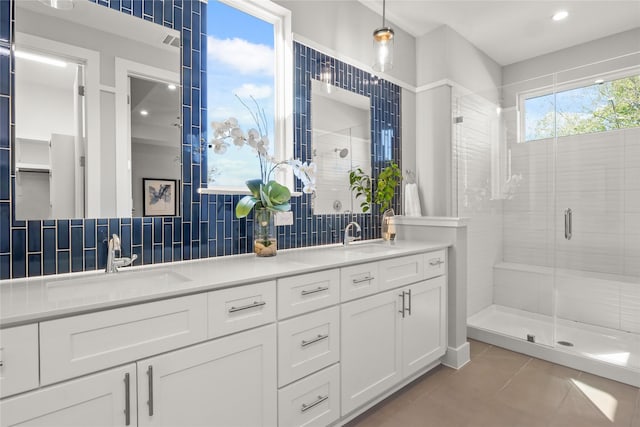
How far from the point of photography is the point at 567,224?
2932 mm

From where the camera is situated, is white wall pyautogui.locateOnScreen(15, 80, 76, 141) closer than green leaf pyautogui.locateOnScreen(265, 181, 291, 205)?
Yes

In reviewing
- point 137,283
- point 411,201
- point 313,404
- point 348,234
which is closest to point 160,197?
point 137,283

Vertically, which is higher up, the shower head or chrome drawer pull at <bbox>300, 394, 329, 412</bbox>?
the shower head

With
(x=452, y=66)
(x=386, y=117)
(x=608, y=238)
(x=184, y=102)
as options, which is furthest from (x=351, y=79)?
(x=608, y=238)

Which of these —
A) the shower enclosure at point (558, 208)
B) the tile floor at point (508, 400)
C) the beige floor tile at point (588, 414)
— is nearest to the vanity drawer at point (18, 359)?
the tile floor at point (508, 400)

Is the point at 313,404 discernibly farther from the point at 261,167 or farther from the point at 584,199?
the point at 584,199

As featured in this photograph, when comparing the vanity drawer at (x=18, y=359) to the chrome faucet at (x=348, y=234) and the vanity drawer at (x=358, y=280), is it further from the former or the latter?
the chrome faucet at (x=348, y=234)

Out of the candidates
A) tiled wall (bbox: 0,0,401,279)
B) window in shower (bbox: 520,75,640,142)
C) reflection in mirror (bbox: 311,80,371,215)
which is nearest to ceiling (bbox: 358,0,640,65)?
window in shower (bbox: 520,75,640,142)

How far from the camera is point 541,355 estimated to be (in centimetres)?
263

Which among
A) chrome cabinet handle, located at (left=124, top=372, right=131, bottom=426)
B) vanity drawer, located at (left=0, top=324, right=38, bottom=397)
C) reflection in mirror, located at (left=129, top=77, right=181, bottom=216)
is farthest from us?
reflection in mirror, located at (left=129, top=77, right=181, bottom=216)

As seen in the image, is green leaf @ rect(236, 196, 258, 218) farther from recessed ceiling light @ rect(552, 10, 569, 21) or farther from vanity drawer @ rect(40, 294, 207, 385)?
recessed ceiling light @ rect(552, 10, 569, 21)

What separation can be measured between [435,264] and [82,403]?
2.05 m

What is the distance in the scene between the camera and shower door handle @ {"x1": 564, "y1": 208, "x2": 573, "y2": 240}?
293 cm

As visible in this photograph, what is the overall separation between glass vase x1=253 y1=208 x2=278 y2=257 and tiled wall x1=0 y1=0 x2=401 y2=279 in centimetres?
10
